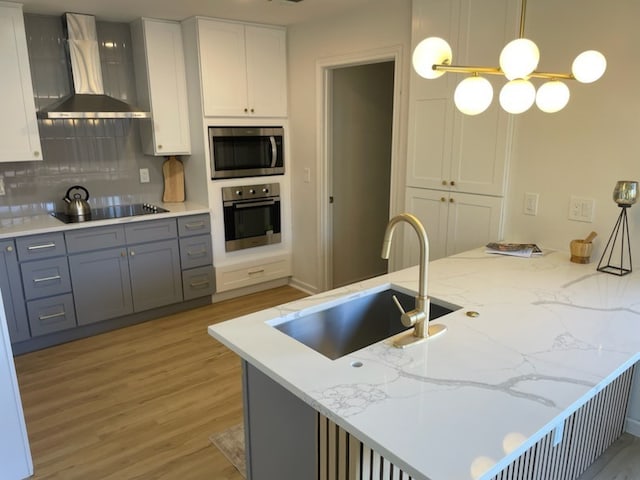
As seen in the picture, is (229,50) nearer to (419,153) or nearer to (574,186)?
(419,153)

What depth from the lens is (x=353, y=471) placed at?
1.27 m

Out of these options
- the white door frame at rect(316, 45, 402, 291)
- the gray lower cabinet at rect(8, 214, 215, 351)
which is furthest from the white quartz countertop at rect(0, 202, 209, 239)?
the white door frame at rect(316, 45, 402, 291)

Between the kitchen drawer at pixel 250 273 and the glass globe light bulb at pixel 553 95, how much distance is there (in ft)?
10.1

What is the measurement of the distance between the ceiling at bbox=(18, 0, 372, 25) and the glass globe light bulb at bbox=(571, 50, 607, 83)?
2136mm

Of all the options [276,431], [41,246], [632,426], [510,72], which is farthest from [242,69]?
[632,426]

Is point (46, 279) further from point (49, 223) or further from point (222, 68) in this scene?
point (222, 68)

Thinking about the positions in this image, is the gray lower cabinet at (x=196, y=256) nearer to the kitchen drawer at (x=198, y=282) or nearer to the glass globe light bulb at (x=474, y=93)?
the kitchen drawer at (x=198, y=282)

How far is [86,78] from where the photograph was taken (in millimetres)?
3564

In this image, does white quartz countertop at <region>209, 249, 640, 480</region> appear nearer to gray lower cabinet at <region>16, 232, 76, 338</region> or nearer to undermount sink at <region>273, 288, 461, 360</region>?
undermount sink at <region>273, 288, 461, 360</region>

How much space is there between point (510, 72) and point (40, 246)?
312cm

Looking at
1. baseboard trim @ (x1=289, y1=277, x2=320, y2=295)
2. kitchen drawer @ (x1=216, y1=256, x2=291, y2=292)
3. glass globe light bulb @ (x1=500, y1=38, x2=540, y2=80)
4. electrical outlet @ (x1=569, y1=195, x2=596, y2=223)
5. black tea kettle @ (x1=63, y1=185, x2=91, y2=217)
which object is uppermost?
glass globe light bulb @ (x1=500, y1=38, x2=540, y2=80)

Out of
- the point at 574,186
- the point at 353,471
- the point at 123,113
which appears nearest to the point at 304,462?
the point at 353,471

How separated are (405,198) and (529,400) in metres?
2.23

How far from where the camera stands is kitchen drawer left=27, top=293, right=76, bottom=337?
10.7 feet
